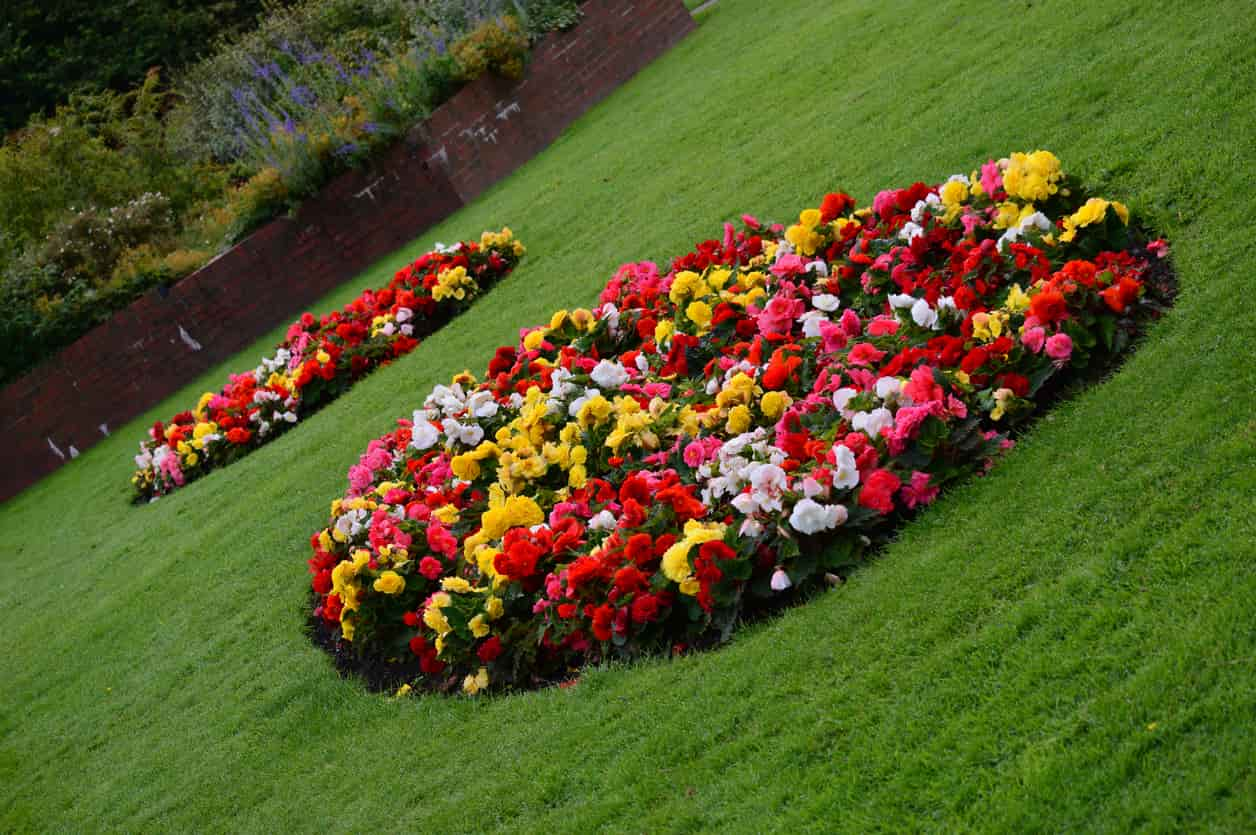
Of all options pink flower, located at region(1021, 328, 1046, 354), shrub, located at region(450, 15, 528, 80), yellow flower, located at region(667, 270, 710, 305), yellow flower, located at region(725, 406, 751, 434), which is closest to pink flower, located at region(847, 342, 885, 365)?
yellow flower, located at region(725, 406, 751, 434)

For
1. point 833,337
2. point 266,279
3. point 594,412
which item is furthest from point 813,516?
point 266,279

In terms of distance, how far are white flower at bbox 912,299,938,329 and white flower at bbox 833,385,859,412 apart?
0.45 meters

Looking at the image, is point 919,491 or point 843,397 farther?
point 843,397

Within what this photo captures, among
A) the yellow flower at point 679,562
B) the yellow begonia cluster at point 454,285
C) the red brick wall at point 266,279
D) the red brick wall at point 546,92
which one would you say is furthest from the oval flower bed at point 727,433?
the red brick wall at point 546,92

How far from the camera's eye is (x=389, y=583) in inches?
197

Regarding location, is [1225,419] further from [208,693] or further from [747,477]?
[208,693]

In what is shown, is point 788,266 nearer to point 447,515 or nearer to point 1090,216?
point 1090,216

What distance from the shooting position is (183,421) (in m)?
9.94

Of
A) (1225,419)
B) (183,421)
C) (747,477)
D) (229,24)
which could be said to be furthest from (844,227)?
(229,24)

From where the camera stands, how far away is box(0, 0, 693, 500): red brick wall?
12.3 metres

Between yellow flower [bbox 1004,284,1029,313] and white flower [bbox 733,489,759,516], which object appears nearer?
white flower [bbox 733,489,759,516]

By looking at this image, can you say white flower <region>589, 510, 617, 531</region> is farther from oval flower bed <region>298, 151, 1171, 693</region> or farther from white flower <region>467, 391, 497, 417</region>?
white flower <region>467, 391, 497, 417</region>

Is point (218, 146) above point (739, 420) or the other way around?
above

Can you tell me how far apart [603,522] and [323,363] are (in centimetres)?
520
